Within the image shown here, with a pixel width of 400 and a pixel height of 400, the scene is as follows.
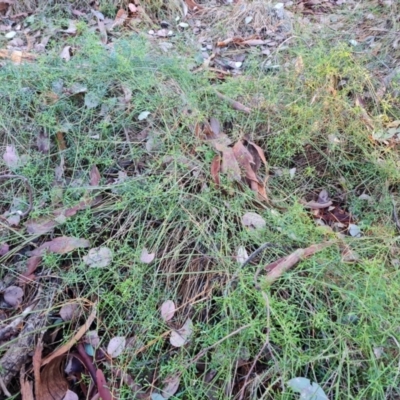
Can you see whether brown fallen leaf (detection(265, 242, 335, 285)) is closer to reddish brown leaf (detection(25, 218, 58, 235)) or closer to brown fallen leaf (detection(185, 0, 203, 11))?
reddish brown leaf (detection(25, 218, 58, 235))

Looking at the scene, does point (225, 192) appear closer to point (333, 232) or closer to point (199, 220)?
point (199, 220)

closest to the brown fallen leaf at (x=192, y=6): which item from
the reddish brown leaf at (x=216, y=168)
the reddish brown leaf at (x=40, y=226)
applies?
the reddish brown leaf at (x=216, y=168)

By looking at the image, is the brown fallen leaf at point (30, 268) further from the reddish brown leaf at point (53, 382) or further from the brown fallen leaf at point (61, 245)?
the reddish brown leaf at point (53, 382)

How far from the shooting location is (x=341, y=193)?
163 centimetres

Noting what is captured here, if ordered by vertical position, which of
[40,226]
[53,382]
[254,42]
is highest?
[254,42]

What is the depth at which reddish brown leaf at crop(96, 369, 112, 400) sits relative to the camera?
1.07m

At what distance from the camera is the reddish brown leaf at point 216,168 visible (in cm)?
148

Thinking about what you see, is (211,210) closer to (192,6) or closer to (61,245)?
(61,245)

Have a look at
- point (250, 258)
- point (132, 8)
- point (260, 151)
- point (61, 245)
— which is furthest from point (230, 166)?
point (132, 8)


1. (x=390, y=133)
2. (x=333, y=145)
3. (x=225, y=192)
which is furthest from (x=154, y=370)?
(x=390, y=133)

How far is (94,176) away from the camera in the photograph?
5.03 feet

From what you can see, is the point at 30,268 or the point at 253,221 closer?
the point at 30,268

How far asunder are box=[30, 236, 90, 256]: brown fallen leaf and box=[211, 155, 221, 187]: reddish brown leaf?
464 mm

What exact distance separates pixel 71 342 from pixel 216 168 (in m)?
0.72
